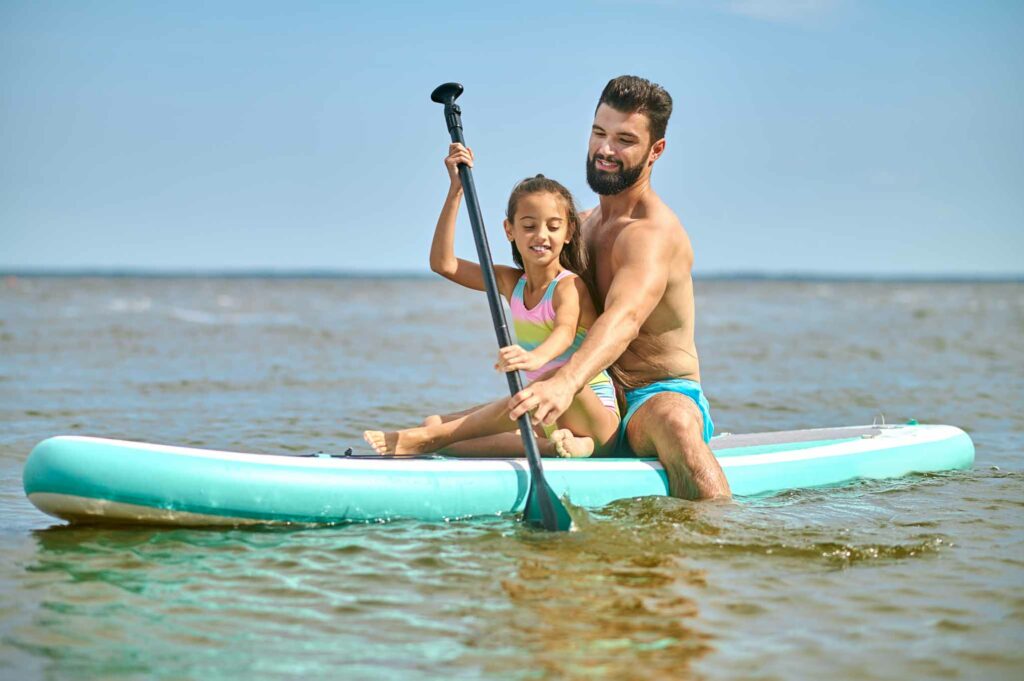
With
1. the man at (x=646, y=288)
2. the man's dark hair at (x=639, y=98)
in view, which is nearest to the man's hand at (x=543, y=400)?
the man at (x=646, y=288)

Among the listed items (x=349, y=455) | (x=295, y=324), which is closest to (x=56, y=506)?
(x=349, y=455)

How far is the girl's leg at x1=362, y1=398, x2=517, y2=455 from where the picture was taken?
469 centimetres

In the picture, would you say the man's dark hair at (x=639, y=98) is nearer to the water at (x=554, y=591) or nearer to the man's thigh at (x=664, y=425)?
the man's thigh at (x=664, y=425)

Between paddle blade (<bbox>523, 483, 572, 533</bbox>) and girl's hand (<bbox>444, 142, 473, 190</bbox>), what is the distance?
1352mm

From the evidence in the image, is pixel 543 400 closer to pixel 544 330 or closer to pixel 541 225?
pixel 544 330

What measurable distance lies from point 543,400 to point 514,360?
0.60ft

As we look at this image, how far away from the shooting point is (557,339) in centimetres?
427

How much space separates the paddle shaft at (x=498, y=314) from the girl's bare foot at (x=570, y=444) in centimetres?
17

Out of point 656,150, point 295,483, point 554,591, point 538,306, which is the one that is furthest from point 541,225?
point 554,591

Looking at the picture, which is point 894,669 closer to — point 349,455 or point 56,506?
point 349,455

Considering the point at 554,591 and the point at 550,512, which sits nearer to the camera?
the point at 554,591

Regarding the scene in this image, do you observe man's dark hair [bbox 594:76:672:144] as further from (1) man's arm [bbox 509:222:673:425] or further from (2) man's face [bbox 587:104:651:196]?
(1) man's arm [bbox 509:222:673:425]

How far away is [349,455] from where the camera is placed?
4484 millimetres

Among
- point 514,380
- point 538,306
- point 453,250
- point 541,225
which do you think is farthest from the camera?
point 453,250
